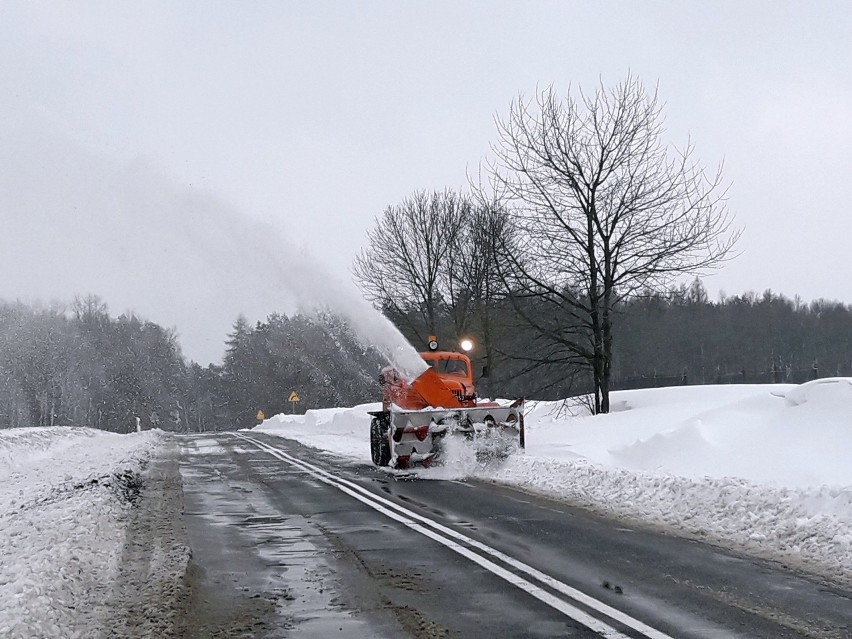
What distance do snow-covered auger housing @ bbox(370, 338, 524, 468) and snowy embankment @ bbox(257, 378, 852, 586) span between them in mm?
487

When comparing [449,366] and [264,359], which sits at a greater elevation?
[264,359]

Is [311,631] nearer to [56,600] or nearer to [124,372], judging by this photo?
[56,600]

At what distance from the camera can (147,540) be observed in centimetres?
848

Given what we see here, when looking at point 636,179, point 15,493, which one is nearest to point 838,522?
point 15,493

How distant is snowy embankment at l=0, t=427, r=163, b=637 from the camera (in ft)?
17.4

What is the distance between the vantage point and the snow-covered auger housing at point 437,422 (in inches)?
619

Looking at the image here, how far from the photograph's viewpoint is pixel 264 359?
85000mm

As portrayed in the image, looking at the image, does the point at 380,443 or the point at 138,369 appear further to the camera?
the point at 138,369

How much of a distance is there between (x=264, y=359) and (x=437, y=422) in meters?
71.8

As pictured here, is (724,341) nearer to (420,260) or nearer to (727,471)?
(420,260)

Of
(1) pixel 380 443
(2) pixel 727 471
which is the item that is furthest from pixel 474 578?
(1) pixel 380 443

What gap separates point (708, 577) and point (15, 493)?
11.5 metres

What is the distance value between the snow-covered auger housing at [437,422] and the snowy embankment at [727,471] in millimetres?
487

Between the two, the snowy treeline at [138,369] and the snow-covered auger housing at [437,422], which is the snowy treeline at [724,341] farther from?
the snowy treeline at [138,369]
